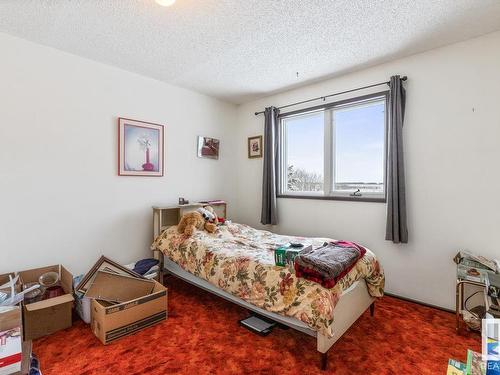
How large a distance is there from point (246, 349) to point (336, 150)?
2433 mm

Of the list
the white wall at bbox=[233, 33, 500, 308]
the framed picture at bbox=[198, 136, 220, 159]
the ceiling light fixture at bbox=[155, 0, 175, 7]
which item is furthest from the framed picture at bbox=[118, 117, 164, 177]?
the white wall at bbox=[233, 33, 500, 308]

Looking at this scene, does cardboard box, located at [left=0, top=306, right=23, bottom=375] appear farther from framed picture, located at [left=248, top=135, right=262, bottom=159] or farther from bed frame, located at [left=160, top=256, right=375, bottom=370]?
framed picture, located at [left=248, top=135, right=262, bottom=159]

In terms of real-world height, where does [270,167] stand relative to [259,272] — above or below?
above

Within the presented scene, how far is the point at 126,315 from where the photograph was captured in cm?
207

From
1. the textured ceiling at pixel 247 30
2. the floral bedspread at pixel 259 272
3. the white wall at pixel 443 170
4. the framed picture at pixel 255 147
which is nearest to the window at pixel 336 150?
the white wall at pixel 443 170

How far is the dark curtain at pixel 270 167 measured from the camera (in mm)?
3721

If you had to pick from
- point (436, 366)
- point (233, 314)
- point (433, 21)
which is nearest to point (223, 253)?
point (233, 314)

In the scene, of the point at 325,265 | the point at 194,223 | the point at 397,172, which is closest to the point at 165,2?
the point at 194,223

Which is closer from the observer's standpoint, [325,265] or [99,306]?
[325,265]

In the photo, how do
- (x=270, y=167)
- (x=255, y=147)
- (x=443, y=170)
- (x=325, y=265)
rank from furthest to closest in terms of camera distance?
(x=255, y=147)
(x=270, y=167)
(x=443, y=170)
(x=325, y=265)

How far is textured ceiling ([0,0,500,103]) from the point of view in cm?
195

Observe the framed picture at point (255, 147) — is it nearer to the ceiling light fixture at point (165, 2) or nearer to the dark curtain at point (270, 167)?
the dark curtain at point (270, 167)

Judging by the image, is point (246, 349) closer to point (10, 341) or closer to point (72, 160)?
point (10, 341)

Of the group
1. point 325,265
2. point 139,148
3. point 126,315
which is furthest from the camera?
point 139,148
